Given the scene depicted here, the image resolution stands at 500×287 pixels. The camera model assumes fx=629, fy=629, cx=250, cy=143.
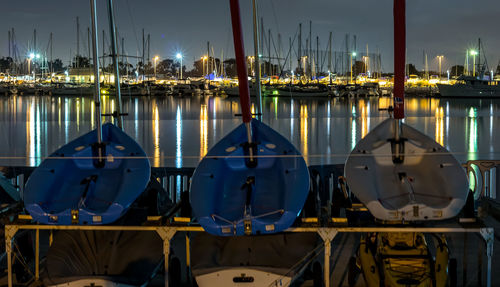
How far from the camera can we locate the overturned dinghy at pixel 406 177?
19.9 ft

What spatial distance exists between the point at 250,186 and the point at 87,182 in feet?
6.04

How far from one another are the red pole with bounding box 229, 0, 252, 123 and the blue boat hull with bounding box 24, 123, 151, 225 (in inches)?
52.1

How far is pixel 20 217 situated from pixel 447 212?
13.8 ft

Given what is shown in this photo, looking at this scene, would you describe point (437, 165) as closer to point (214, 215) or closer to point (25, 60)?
point (214, 215)

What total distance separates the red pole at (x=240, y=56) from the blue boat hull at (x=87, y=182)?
1.32m

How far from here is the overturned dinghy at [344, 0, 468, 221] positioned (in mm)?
6109

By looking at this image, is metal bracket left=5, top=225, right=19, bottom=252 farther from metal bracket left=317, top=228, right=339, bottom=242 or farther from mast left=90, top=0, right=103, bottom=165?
metal bracket left=317, top=228, right=339, bottom=242

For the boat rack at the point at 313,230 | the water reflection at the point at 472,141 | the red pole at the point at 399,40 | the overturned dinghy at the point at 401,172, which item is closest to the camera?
the boat rack at the point at 313,230

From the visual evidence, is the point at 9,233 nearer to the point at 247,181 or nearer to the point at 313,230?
the point at 247,181

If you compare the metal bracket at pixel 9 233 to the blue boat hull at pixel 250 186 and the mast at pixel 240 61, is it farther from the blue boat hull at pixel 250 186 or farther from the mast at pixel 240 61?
the mast at pixel 240 61

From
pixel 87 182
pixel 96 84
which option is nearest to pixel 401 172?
pixel 87 182

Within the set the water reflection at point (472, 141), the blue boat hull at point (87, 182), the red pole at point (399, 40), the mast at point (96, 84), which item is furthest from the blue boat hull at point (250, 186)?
the water reflection at point (472, 141)

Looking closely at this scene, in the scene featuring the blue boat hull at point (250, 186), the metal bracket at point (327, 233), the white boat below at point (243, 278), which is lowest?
the white boat below at point (243, 278)

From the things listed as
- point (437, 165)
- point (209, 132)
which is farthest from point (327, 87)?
point (437, 165)
